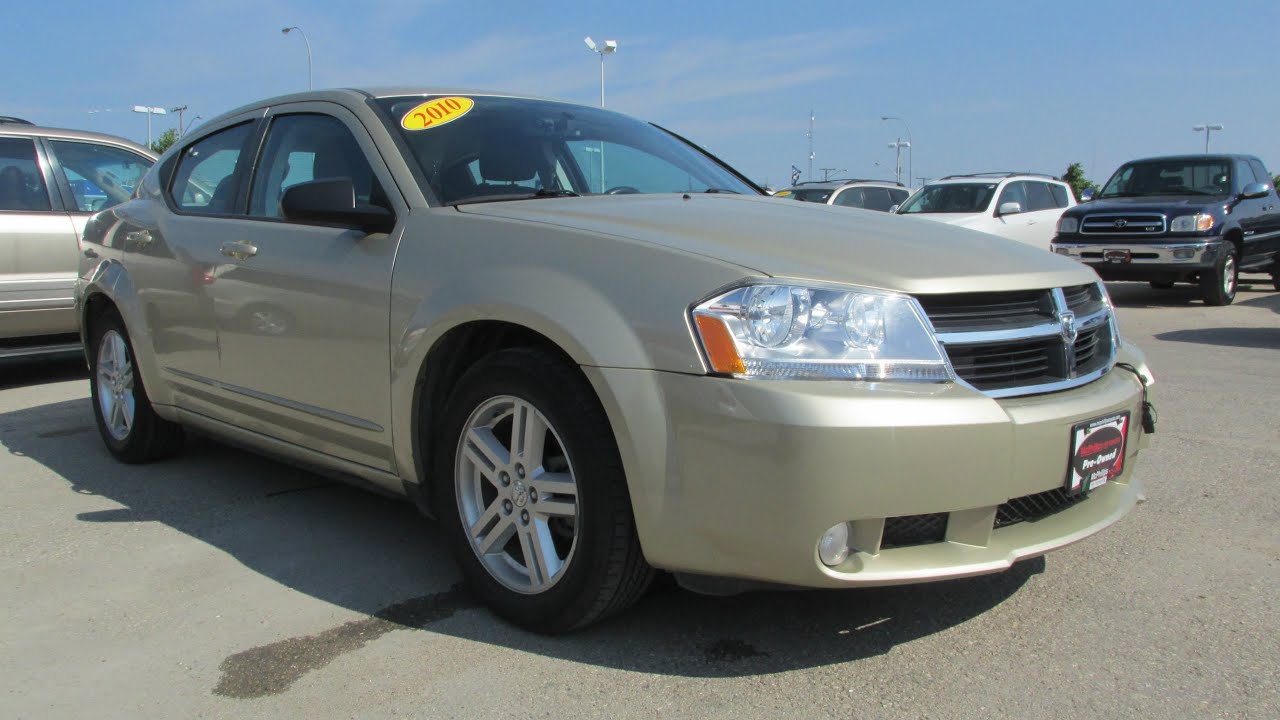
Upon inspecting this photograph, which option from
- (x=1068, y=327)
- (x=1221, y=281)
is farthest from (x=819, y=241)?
(x=1221, y=281)

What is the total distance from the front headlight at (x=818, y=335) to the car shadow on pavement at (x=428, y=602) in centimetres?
80

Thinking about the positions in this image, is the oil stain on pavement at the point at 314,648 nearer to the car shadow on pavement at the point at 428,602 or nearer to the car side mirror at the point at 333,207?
the car shadow on pavement at the point at 428,602

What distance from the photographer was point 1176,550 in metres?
3.56

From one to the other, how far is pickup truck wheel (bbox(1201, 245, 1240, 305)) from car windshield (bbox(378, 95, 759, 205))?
10.1 meters

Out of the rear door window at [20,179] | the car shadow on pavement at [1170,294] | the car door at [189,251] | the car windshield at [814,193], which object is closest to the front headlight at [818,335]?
the car door at [189,251]

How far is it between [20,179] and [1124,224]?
37.1 feet

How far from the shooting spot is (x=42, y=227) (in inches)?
283

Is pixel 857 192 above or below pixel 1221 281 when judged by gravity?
above

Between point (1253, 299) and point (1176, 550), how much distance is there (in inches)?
466

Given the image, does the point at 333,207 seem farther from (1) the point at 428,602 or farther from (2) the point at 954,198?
(2) the point at 954,198

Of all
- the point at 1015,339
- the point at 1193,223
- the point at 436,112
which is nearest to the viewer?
the point at 1015,339

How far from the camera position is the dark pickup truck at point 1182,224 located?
12273 millimetres

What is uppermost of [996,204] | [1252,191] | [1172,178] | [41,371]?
[1172,178]

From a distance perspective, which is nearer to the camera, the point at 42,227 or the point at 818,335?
the point at 818,335
